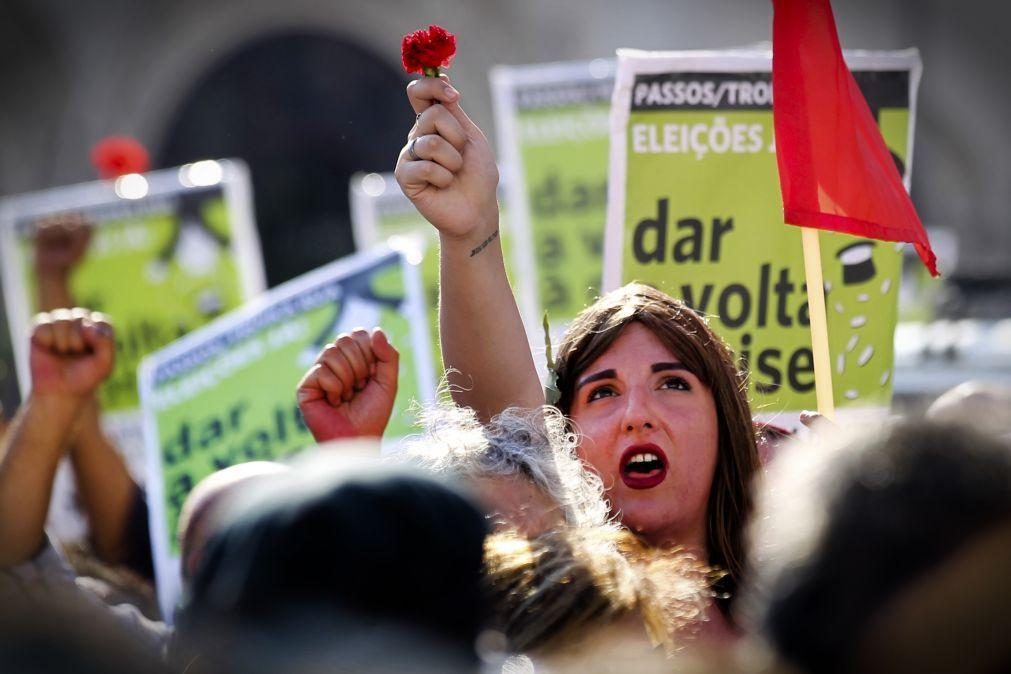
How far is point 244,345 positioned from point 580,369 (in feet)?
5.64

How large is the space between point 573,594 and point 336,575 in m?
0.48

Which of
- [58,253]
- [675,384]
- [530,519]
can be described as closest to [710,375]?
[675,384]

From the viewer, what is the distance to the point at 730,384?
2.31m

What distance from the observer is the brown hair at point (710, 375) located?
7.42ft

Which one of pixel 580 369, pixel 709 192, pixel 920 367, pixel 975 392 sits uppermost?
pixel 709 192

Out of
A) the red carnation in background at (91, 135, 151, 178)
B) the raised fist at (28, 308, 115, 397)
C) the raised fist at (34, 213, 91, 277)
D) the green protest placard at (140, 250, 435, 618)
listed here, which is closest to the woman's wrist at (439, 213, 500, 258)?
the raised fist at (28, 308, 115, 397)

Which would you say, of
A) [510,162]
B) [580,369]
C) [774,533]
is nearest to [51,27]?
[510,162]

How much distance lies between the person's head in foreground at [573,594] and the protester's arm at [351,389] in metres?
0.56

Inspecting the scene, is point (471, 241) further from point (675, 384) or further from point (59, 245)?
point (59, 245)

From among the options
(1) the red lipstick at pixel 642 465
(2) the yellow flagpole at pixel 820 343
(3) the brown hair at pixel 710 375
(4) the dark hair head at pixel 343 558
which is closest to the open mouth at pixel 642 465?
(1) the red lipstick at pixel 642 465

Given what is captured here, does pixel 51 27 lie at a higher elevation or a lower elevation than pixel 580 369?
higher

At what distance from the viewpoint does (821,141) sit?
253cm

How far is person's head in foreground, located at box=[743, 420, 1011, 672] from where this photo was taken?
955 mm

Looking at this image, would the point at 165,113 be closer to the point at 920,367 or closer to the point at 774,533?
the point at 920,367
